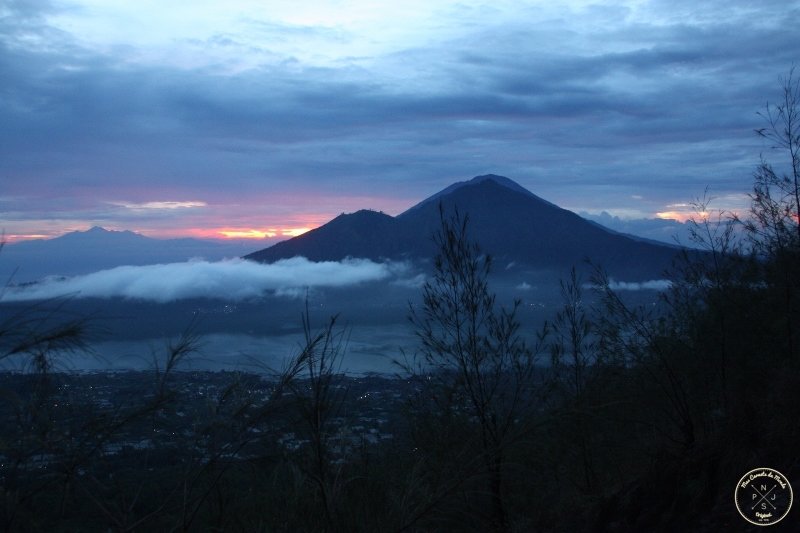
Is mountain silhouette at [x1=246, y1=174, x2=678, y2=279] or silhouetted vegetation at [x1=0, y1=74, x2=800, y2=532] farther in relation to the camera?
mountain silhouette at [x1=246, y1=174, x2=678, y2=279]

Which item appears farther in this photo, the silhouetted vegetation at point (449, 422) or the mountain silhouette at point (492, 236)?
the mountain silhouette at point (492, 236)

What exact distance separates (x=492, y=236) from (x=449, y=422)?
144917mm

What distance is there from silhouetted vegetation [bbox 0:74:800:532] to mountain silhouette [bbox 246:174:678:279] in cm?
11456

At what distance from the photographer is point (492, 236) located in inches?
5910

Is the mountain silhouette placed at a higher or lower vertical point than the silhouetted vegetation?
higher

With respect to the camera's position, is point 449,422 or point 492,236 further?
point 492,236

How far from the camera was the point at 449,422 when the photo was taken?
745cm

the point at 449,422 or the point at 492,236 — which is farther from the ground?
the point at 492,236

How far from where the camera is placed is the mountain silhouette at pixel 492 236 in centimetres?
13312

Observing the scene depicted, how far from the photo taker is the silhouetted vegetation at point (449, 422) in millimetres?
3291

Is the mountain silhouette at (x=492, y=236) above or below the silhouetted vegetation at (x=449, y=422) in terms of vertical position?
above

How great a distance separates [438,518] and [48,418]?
2.32 metres

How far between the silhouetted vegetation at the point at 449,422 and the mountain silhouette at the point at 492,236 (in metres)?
115

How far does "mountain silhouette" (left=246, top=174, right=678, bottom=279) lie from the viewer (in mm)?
133125
